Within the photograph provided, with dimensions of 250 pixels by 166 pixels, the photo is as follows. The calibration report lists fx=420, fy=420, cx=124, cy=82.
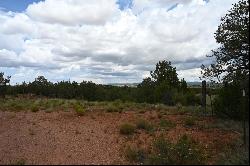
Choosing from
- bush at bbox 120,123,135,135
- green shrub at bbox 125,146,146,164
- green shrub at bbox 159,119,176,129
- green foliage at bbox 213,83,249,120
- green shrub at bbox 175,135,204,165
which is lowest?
green shrub at bbox 125,146,146,164

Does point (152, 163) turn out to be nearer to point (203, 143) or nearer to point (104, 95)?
point (203, 143)

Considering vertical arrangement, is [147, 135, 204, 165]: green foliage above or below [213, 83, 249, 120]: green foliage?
below

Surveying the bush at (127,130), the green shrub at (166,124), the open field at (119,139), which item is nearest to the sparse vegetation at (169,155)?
the open field at (119,139)

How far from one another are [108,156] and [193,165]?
396 cm

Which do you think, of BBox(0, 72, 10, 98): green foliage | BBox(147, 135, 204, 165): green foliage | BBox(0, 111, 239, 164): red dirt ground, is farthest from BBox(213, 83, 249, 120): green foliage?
BBox(0, 72, 10, 98): green foliage

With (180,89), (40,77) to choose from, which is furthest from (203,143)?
(40,77)

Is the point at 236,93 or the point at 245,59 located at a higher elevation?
the point at 245,59

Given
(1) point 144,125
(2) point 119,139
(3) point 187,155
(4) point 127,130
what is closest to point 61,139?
(2) point 119,139

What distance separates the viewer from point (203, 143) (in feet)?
54.7

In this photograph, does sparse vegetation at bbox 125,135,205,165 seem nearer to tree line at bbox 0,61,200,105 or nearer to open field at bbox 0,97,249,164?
open field at bbox 0,97,249,164

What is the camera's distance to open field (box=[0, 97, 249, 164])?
47.1 feet

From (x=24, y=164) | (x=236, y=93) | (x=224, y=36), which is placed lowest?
(x=24, y=164)

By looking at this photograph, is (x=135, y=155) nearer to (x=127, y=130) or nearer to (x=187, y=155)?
(x=187, y=155)

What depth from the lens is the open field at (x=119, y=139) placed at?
565 inches
